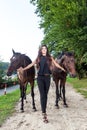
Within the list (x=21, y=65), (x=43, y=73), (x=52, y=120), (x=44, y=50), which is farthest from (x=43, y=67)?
(x=21, y=65)

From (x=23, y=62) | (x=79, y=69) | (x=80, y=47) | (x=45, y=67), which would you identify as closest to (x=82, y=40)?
(x=80, y=47)

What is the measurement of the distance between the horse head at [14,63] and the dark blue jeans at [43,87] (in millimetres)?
2411

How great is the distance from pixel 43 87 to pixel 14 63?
2.59 meters

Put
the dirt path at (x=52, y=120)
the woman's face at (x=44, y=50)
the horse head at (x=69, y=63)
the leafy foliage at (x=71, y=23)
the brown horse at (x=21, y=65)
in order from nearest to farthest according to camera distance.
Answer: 1. the dirt path at (x=52, y=120)
2. the woman's face at (x=44, y=50)
3. the horse head at (x=69, y=63)
4. the brown horse at (x=21, y=65)
5. the leafy foliage at (x=71, y=23)

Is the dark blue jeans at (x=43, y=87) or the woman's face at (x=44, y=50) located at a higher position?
the woman's face at (x=44, y=50)

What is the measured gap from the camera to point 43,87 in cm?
1130

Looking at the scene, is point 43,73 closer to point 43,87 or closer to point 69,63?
point 43,87

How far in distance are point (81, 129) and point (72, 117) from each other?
2142 mm

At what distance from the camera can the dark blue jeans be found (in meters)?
11.2

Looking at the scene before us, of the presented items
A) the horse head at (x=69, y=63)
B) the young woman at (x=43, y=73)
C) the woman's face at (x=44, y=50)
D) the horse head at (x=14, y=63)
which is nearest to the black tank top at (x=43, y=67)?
the young woman at (x=43, y=73)

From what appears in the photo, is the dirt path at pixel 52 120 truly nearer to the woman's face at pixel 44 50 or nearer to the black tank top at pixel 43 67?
the black tank top at pixel 43 67

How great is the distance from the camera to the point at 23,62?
544 inches

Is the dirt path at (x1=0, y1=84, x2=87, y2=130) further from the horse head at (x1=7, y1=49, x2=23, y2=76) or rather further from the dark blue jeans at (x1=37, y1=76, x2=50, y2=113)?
the horse head at (x1=7, y1=49, x2=23, y2=76)

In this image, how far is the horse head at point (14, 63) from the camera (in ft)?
44.3
